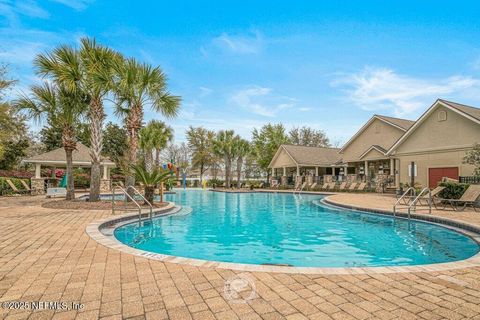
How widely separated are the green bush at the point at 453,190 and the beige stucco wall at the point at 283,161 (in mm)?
20720

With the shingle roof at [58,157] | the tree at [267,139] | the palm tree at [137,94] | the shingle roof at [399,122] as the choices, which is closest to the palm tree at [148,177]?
the palm tree at [137,94]

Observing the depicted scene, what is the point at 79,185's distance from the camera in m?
26.8

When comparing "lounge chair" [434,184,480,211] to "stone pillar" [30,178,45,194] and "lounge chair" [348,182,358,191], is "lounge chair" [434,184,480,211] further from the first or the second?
"stone pillar" [30,178,45,194]

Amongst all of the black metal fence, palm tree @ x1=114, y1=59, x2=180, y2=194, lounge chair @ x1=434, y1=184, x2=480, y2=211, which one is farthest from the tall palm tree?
the black metal fence

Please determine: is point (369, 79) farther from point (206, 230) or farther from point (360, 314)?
point (360, 314)

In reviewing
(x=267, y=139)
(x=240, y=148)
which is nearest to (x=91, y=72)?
(x=240, y=148)

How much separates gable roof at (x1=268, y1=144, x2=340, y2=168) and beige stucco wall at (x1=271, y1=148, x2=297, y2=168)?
629 mm

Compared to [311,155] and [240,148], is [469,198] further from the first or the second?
[240,148]

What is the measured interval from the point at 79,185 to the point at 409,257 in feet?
90.2

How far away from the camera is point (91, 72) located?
12.7 meters

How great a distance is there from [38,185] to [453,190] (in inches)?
1057

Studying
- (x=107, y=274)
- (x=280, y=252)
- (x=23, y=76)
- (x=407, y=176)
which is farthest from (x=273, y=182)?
(x=107, y=274)

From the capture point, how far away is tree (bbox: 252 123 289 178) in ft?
156

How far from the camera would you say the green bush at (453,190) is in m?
12.7
